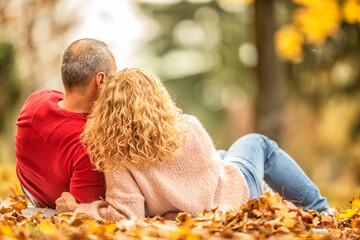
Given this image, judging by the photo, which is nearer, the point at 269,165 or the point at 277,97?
the point at 269,165

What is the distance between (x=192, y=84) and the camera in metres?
18.3

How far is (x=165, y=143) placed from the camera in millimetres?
2930

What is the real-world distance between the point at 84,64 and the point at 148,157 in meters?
0.80

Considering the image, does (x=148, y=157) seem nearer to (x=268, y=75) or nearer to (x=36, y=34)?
(x=268, y=75)

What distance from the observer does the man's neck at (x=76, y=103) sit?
10.5ft

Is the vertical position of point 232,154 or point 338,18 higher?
point 338,18

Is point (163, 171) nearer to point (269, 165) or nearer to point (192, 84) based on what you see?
point (269, 165)

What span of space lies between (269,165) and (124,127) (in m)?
1.33

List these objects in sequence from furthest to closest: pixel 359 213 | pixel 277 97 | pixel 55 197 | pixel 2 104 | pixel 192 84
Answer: pixel 192 84 < pixel 2 104 < pixel 277 97 < pixel 55 197 < pixel 359 213

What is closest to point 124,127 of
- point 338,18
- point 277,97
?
point 277,97

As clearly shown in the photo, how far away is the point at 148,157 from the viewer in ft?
9.57

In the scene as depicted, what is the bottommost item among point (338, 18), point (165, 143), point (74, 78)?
point (165, 143)

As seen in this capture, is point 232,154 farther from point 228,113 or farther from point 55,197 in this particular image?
point 228,113

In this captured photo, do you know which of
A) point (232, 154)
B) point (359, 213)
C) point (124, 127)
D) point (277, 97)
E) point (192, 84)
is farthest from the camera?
point (192, 84)
